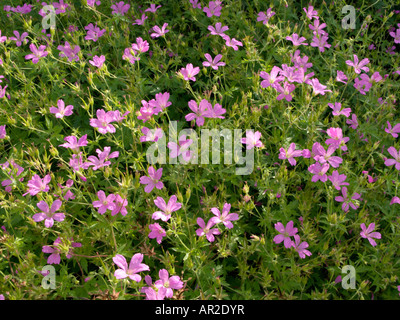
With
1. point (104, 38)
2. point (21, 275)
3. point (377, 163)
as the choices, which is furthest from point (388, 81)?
point (21, 275)

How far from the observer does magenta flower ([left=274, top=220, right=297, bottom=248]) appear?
1849 mm

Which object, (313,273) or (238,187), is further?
(238,187)

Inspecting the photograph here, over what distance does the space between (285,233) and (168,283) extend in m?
0.64

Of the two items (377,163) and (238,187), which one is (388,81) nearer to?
(377,163)

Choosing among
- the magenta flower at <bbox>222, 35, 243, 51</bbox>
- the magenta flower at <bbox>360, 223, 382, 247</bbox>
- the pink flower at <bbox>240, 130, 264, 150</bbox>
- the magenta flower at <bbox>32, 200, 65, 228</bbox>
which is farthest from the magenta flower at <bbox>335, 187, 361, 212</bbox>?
the magenta flower at <bbox>32, 200, 65, 228</bbox>

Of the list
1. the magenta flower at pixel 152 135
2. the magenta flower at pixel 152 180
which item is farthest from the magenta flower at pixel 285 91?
the magenta flower at pixel 152 180

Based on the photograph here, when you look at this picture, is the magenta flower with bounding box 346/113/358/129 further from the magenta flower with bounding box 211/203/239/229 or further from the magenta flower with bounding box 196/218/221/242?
the magenta flower with bounding box 196/218/221/242

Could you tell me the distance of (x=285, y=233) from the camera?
1886 mm

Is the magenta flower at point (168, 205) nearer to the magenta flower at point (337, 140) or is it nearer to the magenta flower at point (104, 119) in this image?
the magenta flower at point (104, 119)

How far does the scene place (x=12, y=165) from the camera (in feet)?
6.40

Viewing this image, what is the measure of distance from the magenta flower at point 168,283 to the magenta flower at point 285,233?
1.79 ft

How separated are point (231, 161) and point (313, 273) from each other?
2.36 ft

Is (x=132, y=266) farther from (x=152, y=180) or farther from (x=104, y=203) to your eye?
(x=152, y=180)
